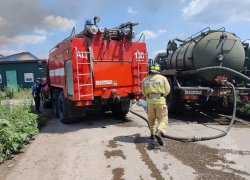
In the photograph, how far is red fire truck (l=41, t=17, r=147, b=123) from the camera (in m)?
5.76

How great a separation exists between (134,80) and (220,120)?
3275mm

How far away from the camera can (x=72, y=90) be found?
5.84m

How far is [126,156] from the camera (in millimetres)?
4070

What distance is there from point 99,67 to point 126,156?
2863 mm

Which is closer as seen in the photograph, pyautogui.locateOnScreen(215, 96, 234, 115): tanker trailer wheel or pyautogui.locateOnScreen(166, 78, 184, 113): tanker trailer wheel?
pyautogui.locateOnScreen(215, 96, 234, 115): tanker trailer wheel

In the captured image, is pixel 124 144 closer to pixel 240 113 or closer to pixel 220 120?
pixel 220 120

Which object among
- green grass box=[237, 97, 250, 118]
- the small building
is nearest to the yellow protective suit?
green grass box=[237, 97, 250, 118]

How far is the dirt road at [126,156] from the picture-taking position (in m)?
3.38

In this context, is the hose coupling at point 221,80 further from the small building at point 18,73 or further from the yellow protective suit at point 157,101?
the small building at point 18,73

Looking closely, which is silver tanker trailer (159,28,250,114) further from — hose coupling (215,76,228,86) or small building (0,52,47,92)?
small building (0,52,47,92)

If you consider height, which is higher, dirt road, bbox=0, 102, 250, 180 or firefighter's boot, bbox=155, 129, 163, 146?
firefighter's boot, bbox=155, 129, 163, 146

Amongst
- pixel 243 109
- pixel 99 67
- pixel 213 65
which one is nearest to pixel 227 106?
pixel 243 109

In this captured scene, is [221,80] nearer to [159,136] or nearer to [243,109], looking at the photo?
[243,109]

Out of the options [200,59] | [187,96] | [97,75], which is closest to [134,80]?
[97,75]
